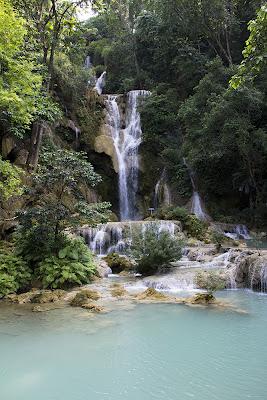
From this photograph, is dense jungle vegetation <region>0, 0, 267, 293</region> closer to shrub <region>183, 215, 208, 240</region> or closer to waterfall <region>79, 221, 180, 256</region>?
waterfall <region>79, 221, 180, 256</region>

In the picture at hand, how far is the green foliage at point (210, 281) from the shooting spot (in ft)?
28.7

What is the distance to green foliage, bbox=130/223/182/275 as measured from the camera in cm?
1136

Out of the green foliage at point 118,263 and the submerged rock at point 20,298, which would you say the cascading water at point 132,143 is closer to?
the green foliage at point 118,263

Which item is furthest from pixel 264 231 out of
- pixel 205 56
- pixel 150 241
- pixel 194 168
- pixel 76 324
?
pixel 76 324

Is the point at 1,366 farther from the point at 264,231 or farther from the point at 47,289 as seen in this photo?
the point at 264,231

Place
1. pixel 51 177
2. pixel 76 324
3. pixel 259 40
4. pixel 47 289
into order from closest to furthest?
pixel 259 40 → pixel 76 324 → pixel 47 289 → pixel 51 177

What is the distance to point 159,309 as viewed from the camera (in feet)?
26.1

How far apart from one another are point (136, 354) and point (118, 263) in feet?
23.1

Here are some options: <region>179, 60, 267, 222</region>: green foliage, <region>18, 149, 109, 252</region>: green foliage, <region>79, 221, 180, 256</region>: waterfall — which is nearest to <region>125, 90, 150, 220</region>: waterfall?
<region>179, 60, 267, 222</region>: green foliage

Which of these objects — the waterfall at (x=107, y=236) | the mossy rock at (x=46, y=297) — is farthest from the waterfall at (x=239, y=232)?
the mossy rock at (x=46, y=297)

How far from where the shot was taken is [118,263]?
41.8 feet

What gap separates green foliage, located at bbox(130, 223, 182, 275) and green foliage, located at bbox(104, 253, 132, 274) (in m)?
0.76

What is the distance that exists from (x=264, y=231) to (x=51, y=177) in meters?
13.6

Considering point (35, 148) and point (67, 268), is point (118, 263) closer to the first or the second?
point (67, 268)
